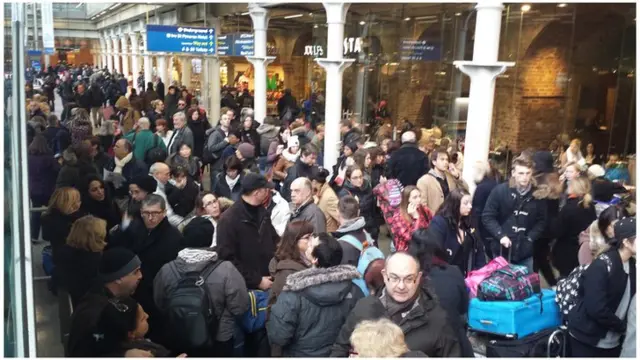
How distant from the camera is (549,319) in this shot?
171 inches

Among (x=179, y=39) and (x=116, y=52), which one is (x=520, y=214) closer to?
(x=179, y=39)

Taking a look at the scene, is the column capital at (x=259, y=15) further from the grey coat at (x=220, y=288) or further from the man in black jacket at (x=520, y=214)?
the grey coat at (x=220, y=288)

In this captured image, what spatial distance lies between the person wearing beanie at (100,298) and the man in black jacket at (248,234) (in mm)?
879

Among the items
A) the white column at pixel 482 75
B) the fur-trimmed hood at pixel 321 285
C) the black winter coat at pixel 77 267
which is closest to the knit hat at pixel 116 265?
the black winter coat at pixel 77 267

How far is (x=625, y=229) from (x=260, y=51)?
11.6m

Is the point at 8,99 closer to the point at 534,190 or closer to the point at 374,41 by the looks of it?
the point at 534,190

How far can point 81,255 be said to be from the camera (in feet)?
13.8

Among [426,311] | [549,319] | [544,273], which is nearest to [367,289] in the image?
[426,311]

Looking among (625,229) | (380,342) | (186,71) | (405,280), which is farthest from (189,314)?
(186,71)

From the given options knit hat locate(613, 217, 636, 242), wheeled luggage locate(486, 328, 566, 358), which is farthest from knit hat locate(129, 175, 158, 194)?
knit hat locate(613, 217, 636, 242)

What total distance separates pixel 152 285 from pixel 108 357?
1.07 metres

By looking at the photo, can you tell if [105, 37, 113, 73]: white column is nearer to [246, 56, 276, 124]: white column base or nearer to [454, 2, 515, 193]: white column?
[246, 56, 276, 124]: white column base

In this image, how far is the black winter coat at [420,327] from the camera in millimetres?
2988

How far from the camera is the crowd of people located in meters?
3.14
